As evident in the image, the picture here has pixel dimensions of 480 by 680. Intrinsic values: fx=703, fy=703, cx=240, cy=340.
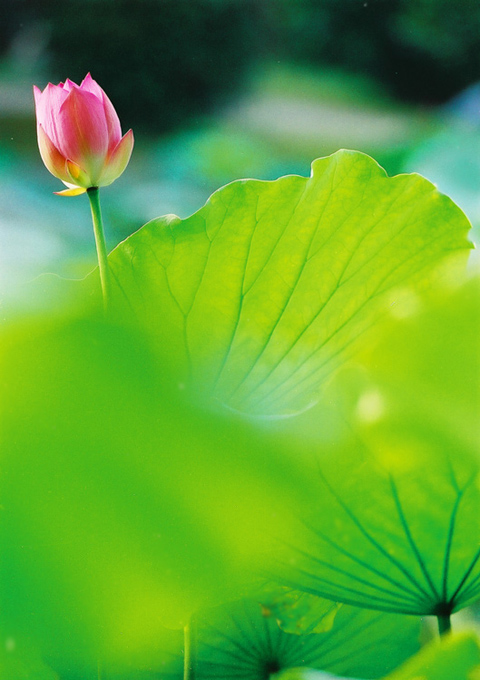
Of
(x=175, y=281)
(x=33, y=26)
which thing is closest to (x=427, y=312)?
(x=175, y=281)

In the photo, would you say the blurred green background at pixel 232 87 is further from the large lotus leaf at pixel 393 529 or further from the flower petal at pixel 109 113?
the large lotus leaf at pixel 393 529

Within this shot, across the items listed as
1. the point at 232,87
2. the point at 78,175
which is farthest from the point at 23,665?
the point at 232,87

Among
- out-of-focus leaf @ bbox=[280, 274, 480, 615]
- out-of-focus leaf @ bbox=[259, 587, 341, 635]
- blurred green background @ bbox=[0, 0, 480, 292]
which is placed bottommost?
out-of-focus leaf @ bbox=[259, 587, 341, 635]

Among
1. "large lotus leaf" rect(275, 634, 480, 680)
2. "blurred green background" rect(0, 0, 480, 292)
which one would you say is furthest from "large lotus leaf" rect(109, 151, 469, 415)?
"blurred green background" rect(0, 0, 480, 292)

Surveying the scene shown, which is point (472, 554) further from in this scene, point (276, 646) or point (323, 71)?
point (323, 71)

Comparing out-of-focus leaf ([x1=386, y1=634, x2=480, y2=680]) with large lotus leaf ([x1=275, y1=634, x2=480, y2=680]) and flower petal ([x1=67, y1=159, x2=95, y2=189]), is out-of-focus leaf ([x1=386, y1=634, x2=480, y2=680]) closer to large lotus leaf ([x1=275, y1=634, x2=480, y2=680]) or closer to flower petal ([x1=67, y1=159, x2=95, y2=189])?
large lotus leaf ([x1=275, y1=634, x2=480, y2=680])
